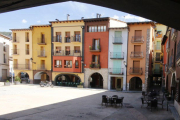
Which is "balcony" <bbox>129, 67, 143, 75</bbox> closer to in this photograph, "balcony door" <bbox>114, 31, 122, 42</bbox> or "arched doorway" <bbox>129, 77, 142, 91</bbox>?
"arched doorway" <bbox>129, 77, 142, 91</bbox>

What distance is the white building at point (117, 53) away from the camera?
87.2 feet

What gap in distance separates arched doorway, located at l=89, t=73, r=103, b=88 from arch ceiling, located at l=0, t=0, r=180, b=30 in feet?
91.5

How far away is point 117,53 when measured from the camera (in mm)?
27031

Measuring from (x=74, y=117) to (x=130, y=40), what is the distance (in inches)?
751

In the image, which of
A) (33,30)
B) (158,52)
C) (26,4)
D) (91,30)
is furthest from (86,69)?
(26,4)

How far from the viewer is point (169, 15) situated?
304cm

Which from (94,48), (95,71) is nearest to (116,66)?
(95,71)

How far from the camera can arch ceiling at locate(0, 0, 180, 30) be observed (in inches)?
104

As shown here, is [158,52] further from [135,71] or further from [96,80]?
[96,80]

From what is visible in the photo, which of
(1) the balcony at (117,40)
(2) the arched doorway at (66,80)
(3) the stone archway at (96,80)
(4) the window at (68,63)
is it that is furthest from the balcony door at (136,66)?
(4) the window at (68,63)

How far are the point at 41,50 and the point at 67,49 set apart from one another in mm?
5987

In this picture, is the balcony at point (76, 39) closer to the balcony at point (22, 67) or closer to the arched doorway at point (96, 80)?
the arched doorway at point (96, 80)

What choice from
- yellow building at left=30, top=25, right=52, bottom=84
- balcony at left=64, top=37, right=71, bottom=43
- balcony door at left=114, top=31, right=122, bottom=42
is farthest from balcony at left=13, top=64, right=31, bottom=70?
balcony door at left=114, top=31, right=122, bottom=42

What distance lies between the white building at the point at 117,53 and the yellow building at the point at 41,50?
1221cm
